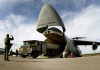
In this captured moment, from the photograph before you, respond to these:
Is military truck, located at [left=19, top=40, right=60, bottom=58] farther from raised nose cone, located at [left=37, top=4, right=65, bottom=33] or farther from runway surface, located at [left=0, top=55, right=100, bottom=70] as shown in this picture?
runway surface, located at [left=0, top=55, right=100, bottom=70]

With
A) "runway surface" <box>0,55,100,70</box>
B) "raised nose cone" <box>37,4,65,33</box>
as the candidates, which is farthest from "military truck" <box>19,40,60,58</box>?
"runway surface" <box>0,55,100,70</box>

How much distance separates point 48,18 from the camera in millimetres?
16109

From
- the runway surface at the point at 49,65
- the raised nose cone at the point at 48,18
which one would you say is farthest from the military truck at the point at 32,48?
the runway surface at the point at 49,65

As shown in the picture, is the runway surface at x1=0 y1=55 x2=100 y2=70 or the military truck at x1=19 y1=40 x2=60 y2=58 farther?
the military truck at x1=19 y1=40 x2=60 y2=58

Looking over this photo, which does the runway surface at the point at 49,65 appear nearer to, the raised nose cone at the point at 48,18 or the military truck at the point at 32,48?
the military truck at the point at 32,48

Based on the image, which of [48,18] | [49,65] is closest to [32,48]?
[48,18]

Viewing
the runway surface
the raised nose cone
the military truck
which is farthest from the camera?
the raised nose cone

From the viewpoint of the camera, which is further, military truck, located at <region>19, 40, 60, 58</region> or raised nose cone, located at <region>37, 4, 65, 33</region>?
raised nose cone, located at <region>37, 4, 65, 33</region>

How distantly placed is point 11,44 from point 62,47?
49.8ft

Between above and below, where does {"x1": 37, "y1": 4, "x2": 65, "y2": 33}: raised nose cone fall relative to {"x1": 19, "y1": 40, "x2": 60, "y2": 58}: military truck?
above

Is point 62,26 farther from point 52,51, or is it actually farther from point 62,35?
point 52,51

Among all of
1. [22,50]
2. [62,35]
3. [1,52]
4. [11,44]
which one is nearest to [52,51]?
[62,35]

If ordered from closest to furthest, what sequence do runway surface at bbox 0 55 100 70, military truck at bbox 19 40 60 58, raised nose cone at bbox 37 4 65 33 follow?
runway surface at bbox 0 55 100 70
military truck at bbox 19 40 60 58
raised nose cone at bbox 37 4 65 33

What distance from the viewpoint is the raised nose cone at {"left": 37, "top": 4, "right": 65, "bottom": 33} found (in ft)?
51.6
